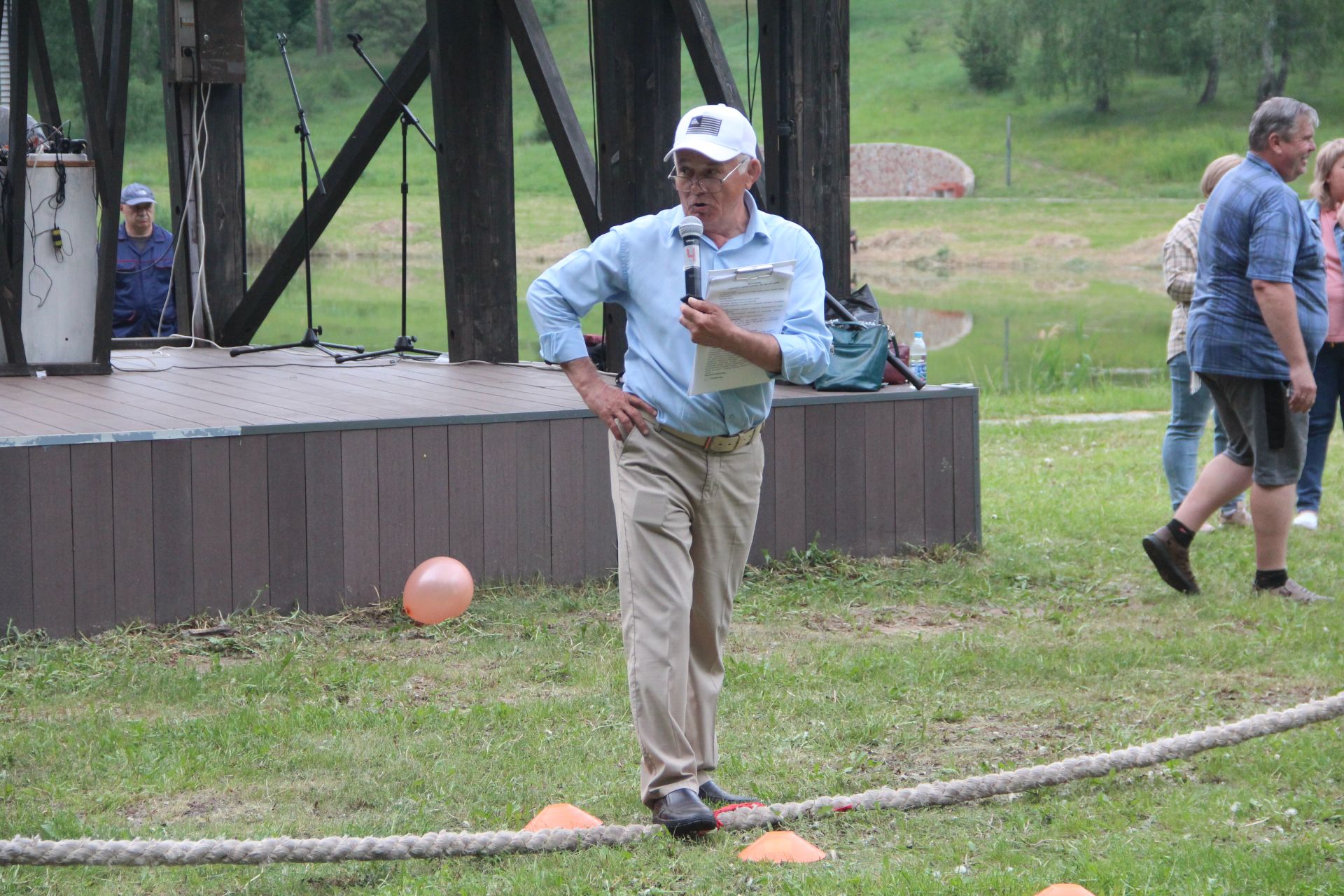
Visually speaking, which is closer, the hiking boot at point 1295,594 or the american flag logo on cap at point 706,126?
the american flag logo on cap at point 706,126

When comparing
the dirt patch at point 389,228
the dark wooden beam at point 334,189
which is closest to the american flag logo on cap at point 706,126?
the dark wooden beam at point 334,189

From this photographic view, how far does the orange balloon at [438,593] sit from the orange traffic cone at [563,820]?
2.07 meters

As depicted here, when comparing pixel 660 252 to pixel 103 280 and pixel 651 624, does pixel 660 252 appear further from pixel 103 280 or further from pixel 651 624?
pixel 103 280

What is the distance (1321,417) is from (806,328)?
452 cm

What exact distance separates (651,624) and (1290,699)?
230 cm

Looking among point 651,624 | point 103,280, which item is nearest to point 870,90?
point 103,280

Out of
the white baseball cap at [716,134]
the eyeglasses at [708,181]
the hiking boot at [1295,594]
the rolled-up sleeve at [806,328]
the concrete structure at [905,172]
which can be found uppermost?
the concrete structure at [905,172]

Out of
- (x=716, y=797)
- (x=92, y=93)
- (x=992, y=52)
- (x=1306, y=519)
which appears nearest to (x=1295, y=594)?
(x=1306, y=519)

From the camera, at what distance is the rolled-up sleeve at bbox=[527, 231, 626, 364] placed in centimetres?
358

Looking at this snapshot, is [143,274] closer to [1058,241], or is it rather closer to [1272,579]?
[1272,579]

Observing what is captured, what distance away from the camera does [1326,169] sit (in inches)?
262

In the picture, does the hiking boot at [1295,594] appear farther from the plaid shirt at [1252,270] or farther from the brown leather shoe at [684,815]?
the brown leather shoe at [684,815]

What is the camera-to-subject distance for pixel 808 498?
6707 millimetres

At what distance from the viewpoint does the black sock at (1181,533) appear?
6.10 meters
